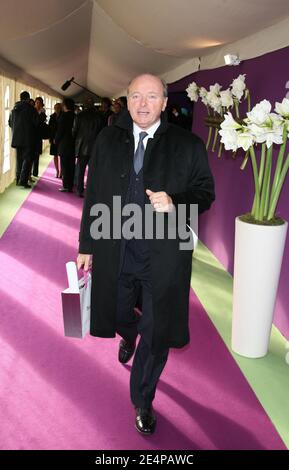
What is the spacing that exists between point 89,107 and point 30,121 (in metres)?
0.99

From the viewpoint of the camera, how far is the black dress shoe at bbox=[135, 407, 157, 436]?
2.29m

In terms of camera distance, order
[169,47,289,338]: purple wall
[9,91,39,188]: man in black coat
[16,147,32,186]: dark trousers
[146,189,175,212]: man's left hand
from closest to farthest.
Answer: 1. [146,189,175,212]: man's left hand
2. [169,47,289,338]: purple wall
3. [9,91,39,188]: man in black coat
4. [16,147,32,186]: dark trousers

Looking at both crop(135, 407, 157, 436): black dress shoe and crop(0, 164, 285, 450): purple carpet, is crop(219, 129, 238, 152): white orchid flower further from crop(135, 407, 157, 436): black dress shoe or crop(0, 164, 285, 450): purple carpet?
crop(135, 407, 157, 436): black dress shoe

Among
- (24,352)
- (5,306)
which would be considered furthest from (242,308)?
(5,306)

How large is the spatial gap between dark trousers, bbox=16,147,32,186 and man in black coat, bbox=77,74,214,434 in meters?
5.94

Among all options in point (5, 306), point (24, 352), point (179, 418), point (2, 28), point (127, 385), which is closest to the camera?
point (179, 418)

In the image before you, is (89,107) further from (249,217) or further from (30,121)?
(249,217)

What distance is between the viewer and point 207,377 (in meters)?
2.84

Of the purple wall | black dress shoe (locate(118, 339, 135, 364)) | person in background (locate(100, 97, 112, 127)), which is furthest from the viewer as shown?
person in background (locate(100, 97, 112, 127))

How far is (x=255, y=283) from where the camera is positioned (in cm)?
300

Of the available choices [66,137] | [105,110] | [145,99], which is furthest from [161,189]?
[105,110]

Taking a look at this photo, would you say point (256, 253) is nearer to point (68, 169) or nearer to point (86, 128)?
point (86, 128)

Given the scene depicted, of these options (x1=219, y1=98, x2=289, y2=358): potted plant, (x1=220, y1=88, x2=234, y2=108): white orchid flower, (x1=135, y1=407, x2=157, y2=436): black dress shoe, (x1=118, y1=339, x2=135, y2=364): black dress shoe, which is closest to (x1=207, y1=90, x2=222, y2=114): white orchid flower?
(x1=220, y1=88, x2=234, y2=108): white orchid flower
